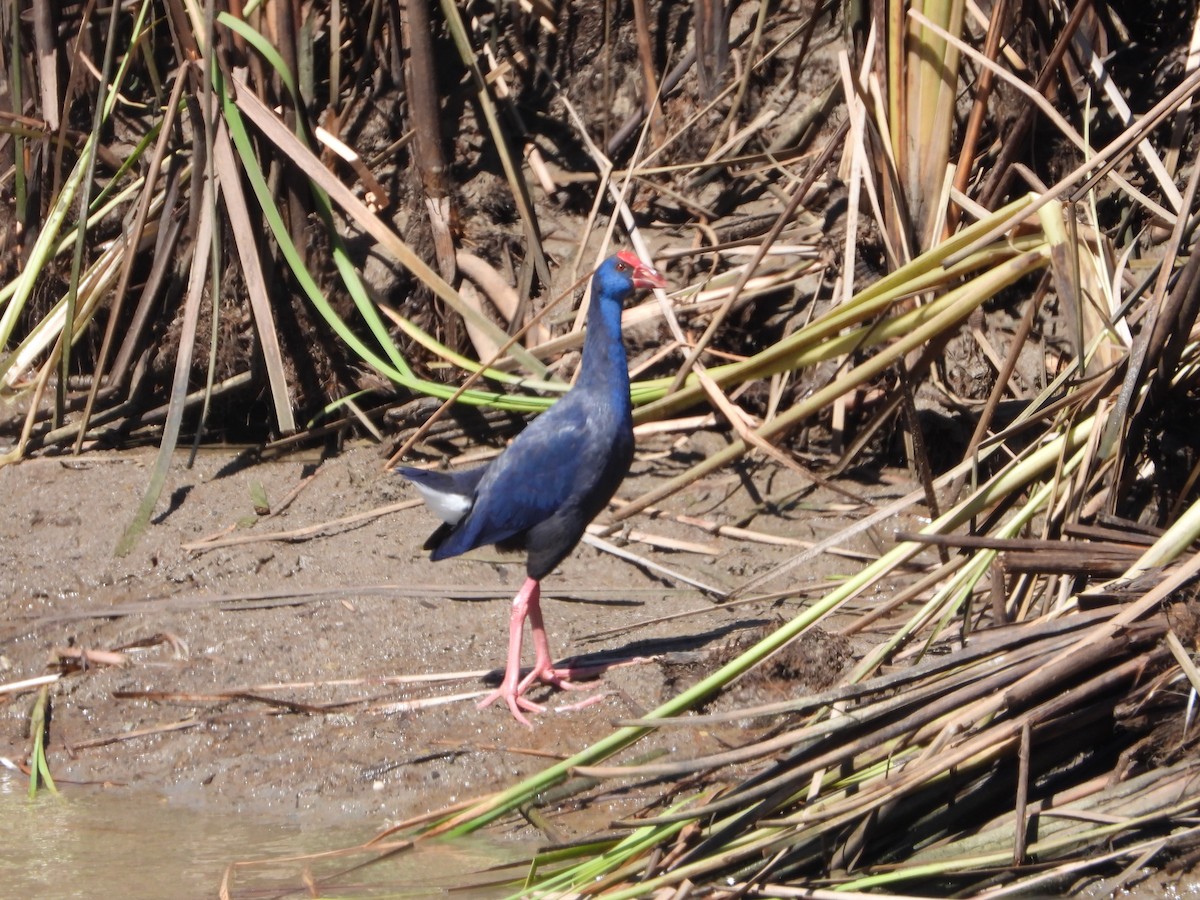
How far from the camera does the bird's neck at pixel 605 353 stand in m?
4.09

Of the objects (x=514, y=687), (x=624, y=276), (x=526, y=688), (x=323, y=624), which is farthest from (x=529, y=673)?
(x=624, y=276)

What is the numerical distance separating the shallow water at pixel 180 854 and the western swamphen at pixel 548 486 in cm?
68

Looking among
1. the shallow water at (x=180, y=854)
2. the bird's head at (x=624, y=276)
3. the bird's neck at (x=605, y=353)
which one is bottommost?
the shallow water at (x=180, y=854)

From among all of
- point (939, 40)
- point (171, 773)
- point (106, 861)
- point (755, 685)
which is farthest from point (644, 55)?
point (106, 861)

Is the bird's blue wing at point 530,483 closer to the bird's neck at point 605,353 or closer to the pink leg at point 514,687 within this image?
the bird's neck at point 605,353

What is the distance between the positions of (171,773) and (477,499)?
1.13 m

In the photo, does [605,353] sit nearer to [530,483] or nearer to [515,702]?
[530,483]

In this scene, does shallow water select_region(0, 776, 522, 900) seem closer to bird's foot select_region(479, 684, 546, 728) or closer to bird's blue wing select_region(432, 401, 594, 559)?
bird's foot select_region(479, 684, 546, 728)

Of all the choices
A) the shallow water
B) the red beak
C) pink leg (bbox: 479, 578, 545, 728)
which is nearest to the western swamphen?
pink leg (bbox: 479, 578, 545, 728)

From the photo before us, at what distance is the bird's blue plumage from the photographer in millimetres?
4023

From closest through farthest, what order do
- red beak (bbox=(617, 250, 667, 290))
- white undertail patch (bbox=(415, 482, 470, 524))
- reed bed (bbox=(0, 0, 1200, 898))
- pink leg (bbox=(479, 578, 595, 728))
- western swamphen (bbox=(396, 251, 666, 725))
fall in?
reed bed (bbox=(0, 0, 1200, 898)) < pink leg (bbox=(479, 578, 595, 728)) < western swamphen (bbox=(396, 251, 666, 725)) < white undertail patch (bbox=(415, 482, 470, 524)) < red beak (bbox=(617, 250, 667, 290))

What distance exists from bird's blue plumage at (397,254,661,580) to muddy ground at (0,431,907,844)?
0.37 metres

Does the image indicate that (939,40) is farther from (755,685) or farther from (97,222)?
(97,222)

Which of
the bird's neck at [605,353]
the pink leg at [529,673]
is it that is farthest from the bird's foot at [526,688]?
the bird's neck at [605,353]
